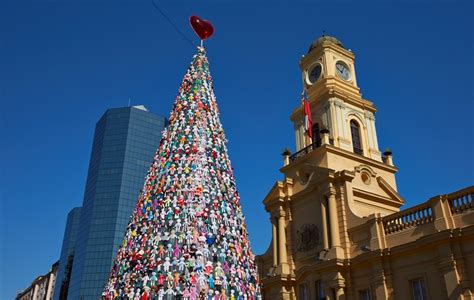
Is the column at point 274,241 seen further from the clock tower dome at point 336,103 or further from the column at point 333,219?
the clock tower dome at point 336,103

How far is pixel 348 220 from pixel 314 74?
13.1 metres

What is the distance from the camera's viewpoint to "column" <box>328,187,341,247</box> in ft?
69.7

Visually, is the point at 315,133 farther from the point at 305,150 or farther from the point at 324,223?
the point at 324,223

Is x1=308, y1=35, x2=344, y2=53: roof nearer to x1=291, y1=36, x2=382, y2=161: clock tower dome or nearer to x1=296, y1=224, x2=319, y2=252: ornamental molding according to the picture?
x1=291, y1=36, x2=382, y2=161: clock tower dome

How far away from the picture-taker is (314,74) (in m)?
30.4

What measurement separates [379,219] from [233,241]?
45.5ft

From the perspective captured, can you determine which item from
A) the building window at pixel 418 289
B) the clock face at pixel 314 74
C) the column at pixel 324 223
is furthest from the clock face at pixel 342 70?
the building window at pixel 418 289

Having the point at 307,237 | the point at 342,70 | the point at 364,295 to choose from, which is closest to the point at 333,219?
the point at 307,237

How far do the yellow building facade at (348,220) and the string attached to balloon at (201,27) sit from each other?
12.5 meters

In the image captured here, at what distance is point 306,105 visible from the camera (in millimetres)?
27922

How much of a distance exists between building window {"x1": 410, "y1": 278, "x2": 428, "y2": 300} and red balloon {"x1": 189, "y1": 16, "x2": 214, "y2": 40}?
13923mm

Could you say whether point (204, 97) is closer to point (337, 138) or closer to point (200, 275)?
point (200, 275)

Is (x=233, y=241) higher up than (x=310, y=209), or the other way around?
(x=310, y=209)

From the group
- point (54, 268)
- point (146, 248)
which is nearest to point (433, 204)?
point (146, 248)
